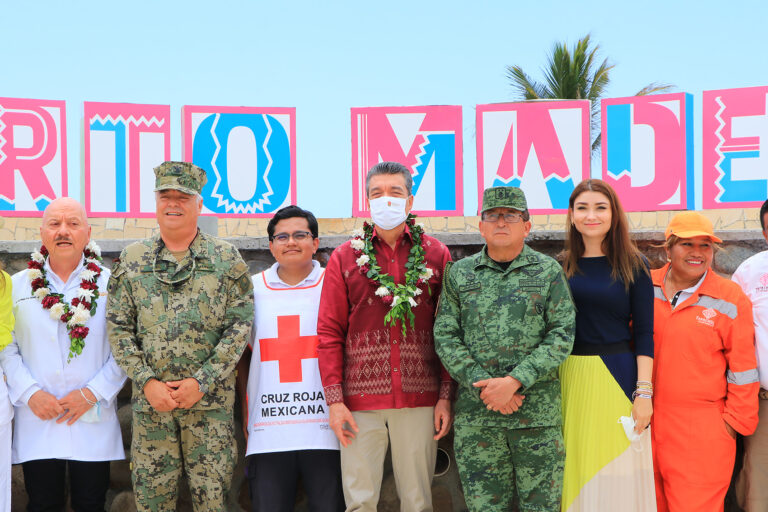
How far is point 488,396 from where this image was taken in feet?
9.98

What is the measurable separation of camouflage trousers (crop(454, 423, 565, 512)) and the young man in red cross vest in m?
0.67

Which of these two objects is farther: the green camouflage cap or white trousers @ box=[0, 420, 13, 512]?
white trousers @ box=[0, 420, 13, 512]

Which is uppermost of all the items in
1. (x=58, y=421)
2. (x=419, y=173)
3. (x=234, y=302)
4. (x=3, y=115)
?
(x=3, y=115)

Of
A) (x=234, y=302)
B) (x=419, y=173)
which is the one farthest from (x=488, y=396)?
(x=419, y=173)

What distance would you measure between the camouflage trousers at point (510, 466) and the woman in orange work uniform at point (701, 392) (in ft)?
1.98

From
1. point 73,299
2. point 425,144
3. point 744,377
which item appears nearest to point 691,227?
point 744,377

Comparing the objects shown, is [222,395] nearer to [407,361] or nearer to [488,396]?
[407,361]

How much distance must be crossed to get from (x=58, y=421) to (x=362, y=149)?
9.86ft

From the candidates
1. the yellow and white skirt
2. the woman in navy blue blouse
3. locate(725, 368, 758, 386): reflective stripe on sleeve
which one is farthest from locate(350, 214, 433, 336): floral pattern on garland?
locate(725, 368, 758, 386): reflective stripe on sleeve

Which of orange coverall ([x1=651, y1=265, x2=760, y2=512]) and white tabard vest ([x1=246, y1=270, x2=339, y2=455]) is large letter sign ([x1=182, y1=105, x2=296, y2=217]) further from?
orange coverall ([x1=651, y1=265, x2=760, y2=512])

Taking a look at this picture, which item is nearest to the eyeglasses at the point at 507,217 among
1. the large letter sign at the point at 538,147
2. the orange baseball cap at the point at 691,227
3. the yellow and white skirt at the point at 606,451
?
the yellow and white skirt at the point at 606,451

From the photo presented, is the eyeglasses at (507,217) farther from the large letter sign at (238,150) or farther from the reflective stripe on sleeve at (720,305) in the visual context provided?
the large letter sign at (238,150)

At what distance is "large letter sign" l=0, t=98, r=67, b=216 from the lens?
517 cm

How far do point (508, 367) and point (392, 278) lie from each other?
2.21 ft
